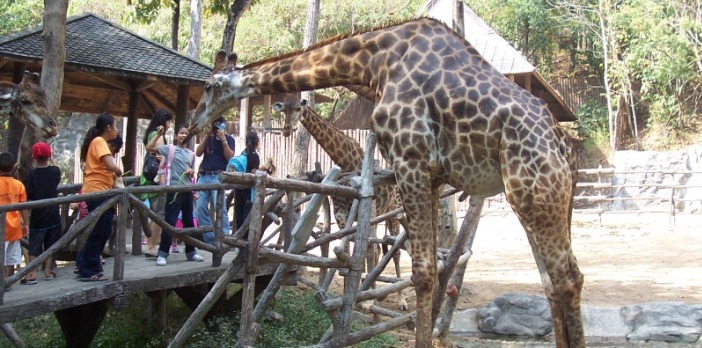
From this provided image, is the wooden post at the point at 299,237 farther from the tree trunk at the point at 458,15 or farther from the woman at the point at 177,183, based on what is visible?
the tree trunk at the point at 458,15

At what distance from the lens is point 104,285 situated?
6.44 m

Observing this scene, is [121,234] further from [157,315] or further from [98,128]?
[157,315]

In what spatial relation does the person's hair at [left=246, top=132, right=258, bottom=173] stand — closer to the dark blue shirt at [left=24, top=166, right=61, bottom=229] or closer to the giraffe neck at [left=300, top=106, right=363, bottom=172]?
the giraffe neck at [left=300, top=106, right=363, bottom=172]

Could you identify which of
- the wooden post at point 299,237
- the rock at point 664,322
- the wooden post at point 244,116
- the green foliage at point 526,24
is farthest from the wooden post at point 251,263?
the green foliage at point 526,24

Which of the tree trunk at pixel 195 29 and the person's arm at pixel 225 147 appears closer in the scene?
the person's arm at pixel 225 147

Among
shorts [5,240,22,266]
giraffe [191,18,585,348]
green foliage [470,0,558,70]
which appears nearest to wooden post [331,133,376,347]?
Result: giraffe [191,18,585,348]

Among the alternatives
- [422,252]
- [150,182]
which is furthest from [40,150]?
[422,252]

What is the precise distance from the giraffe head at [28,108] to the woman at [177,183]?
47.3 inches

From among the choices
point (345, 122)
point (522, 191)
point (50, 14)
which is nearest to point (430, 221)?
point (522, 191)

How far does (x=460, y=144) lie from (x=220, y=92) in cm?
211

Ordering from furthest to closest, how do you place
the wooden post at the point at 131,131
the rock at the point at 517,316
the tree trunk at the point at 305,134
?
1. the tree trunk at the point at 305,134
2. the wooden post at the point at 131,131
3. the rock at the point at 517,316

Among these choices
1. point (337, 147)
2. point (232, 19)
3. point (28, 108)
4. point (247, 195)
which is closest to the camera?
point (28, 108)

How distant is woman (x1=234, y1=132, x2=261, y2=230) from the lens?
841 cm

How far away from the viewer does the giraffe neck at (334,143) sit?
10062 millimetres
